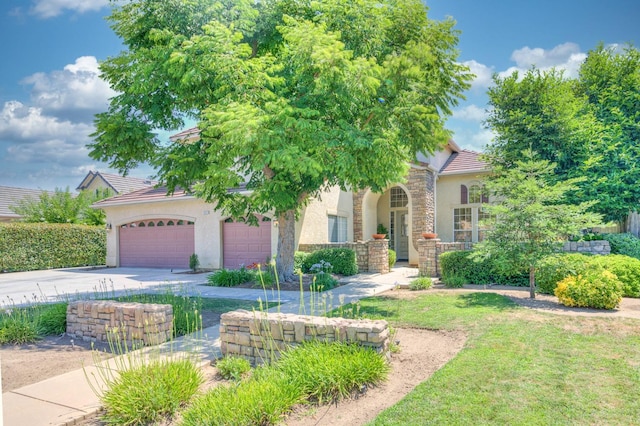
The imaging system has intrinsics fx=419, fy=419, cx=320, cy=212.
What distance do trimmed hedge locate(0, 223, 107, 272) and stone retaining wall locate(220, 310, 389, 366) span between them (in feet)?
62.4

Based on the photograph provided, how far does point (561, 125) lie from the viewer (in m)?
14.0

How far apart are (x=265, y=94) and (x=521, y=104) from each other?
33.4ft

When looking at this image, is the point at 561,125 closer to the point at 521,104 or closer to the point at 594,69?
the point at 521,104

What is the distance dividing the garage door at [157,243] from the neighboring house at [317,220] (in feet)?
0.15

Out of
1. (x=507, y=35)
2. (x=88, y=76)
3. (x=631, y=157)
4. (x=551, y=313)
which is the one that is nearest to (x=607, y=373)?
(x=551, y=313)

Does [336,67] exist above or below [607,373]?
above

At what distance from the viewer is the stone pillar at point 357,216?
62.3 feet

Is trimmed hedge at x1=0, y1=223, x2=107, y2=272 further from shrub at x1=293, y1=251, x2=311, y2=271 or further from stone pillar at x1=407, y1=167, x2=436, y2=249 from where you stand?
stone pillar at x1=407, y1=167, x2=436, y2=249

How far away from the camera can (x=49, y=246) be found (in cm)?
2117

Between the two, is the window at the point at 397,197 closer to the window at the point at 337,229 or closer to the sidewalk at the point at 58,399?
the window at the point at 337,229

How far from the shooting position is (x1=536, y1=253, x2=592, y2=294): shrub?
30.0 ft

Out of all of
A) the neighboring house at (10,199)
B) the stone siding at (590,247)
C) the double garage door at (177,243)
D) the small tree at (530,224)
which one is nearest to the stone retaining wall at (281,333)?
the small tree at (530,224)

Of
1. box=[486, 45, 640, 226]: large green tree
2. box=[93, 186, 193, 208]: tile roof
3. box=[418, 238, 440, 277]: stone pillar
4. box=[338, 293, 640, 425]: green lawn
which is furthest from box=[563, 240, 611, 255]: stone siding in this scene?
box=[93, 186, 193, 208]: tile roof

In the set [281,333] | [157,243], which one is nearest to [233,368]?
[281,333]
